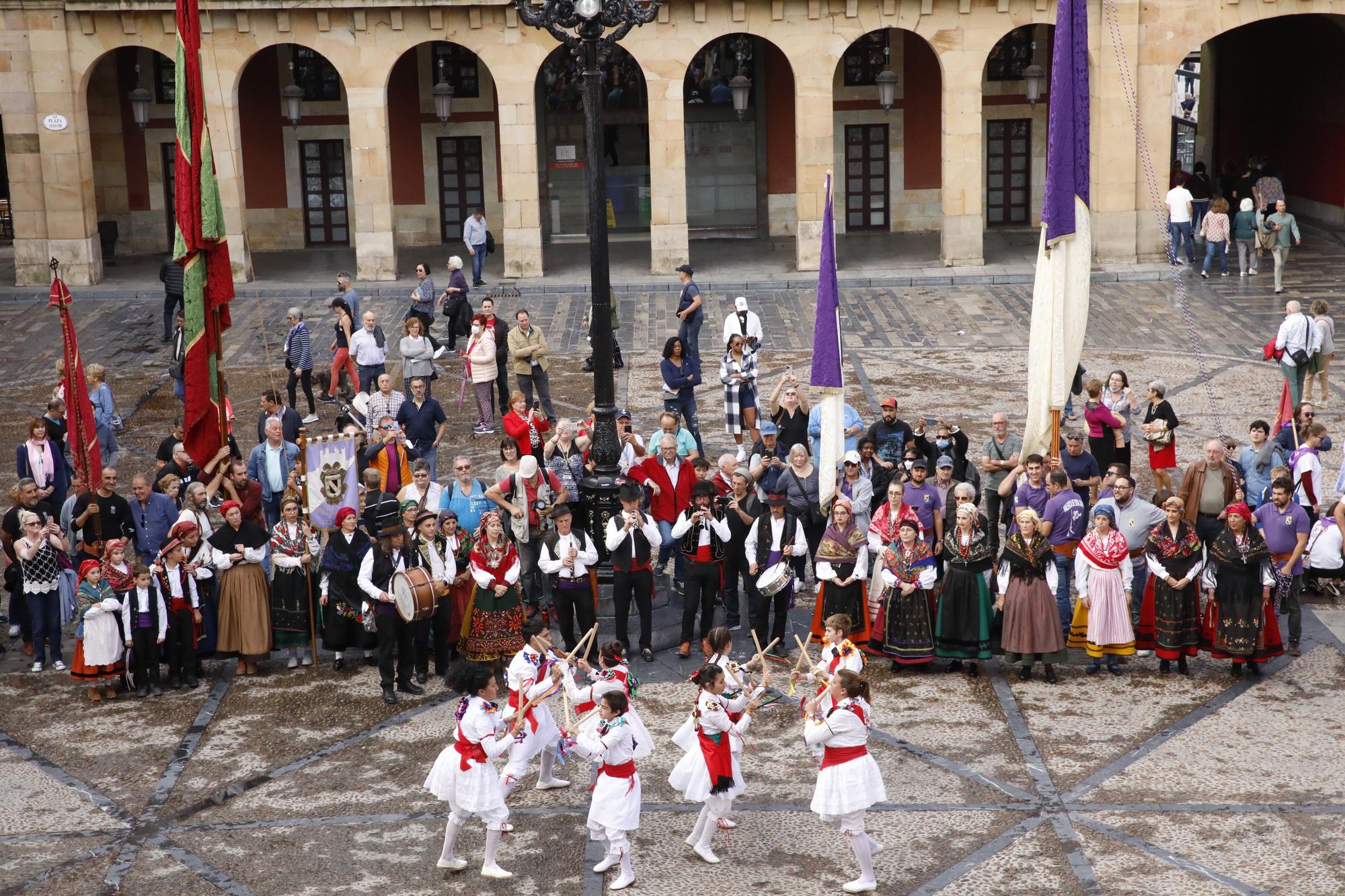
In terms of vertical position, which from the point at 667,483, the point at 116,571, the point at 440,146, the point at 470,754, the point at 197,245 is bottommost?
the point at 470,754

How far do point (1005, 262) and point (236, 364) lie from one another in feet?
45.5

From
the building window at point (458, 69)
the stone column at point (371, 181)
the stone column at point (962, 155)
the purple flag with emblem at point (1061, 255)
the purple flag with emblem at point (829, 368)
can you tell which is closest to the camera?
the purple flag with emblem at point (1061, 255)

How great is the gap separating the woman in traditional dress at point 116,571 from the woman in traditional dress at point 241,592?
677mm

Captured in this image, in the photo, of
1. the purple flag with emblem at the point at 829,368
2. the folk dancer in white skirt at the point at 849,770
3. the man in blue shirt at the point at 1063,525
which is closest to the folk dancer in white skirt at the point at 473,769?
the folk dancer in white skirt at the point at 849,770

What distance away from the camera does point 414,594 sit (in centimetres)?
1193

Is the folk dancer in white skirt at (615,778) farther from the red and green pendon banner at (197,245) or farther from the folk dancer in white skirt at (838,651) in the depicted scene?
the red and green pendon banner at (197,245)

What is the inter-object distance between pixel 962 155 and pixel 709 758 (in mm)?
20796

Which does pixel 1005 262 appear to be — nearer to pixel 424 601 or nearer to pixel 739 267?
pixel 739 267

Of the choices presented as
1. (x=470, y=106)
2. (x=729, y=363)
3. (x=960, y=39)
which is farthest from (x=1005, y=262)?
(x=729, y=363)

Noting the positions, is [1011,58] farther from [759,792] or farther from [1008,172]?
[759,792]

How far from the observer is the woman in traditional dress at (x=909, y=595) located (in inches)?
479

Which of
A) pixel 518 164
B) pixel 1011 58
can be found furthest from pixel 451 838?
pixel 1011 58

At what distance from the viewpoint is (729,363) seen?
17484 mm

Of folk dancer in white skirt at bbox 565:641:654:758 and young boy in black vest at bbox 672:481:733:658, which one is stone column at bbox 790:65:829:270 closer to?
young boy in black vest at bbox 672:481:733:658
